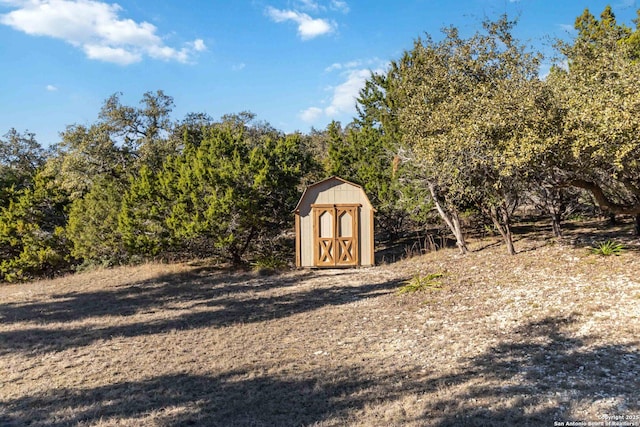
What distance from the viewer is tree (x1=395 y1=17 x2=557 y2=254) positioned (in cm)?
769

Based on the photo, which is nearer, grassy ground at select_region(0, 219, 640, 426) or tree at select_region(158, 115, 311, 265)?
grassy ground at select_region(0, 219, 640, 426)

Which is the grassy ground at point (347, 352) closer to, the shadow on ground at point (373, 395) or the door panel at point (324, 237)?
the shadow on ground at point (373, 395)

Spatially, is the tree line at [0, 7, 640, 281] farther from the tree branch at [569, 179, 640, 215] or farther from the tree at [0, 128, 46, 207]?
the tree at [0, 128, 46, 207]

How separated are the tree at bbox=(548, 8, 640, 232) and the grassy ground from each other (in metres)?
2.09

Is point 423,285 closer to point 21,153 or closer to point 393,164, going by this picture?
point 393,164

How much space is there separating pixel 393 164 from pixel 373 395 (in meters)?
10.9

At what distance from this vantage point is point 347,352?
19.6ft

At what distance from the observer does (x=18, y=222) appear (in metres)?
16.3

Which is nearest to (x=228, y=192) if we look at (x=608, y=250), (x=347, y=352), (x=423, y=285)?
(x=423, y=285)

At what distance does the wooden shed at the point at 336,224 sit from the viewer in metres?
13.6

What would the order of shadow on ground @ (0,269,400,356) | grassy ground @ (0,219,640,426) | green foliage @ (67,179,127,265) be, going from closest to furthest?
grassy ground @ (0,219,640,426) → shadow on ground @ (0,269,400,356) → green foliage @ (67,179,127,265)

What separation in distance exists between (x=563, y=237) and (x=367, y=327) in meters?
9.48

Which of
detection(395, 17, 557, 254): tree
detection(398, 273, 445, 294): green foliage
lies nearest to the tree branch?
detection(395, 17, 557, 254): tree

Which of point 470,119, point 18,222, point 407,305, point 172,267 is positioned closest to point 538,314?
point 407,305
